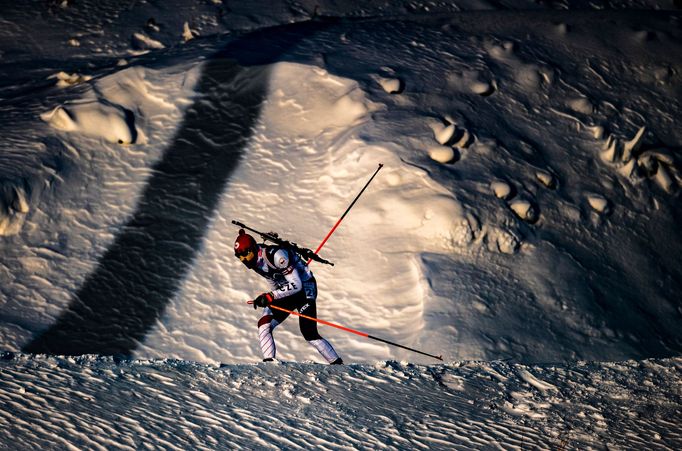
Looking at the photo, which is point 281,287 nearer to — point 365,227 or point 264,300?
point 264,300

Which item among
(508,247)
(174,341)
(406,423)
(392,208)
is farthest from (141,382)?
(508,247)

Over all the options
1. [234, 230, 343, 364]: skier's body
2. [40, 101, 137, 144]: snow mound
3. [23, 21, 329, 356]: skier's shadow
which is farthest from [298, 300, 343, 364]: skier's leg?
[40, 101, 137, 144]: snow mound

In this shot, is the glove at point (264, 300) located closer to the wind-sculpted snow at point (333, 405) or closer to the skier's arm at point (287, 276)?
the skier's arm at point (287, 276)

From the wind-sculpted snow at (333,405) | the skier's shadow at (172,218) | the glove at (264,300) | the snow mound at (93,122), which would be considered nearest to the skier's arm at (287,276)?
the glove at (264,300)

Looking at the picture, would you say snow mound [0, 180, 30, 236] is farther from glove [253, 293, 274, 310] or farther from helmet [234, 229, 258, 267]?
glove [253, 293, 274, 310]

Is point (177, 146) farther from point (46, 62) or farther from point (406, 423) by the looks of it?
point (406, 423)

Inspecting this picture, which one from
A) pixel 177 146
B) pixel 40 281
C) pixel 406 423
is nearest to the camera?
pixel 406 423

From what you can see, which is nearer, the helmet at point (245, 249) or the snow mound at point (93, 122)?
the helmet at point (245, 249)
